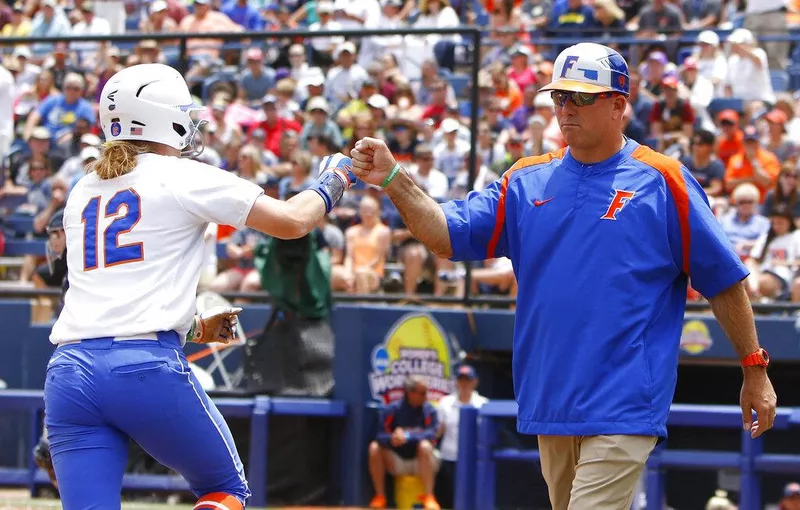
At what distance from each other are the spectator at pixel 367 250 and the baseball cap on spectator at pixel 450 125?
33.2 inches

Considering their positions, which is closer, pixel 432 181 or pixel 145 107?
pixel 145 107

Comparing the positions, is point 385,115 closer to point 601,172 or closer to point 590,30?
point 590,30

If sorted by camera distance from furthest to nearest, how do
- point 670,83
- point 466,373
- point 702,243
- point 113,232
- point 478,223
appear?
1. point 670,83
2. point 466,373
3. point 478,223
4. point 702,243
5. point 113,232

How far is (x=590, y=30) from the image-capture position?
11633 millimetres

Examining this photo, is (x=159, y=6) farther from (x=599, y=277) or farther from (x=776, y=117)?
(x=599, y=277)

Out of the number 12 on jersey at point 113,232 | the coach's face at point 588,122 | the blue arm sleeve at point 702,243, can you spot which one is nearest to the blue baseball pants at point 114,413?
the number 12 on jersey at point 113,232

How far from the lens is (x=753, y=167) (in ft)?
34.9

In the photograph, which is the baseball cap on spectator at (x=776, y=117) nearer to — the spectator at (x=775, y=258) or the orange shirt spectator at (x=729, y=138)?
the orange shirt spectator at (x=729, y=138)

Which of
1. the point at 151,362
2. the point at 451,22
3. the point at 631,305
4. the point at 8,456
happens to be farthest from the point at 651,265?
the point at 451,22

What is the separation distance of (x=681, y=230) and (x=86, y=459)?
77.3 inches

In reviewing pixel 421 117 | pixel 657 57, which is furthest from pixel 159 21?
pixel 657 57

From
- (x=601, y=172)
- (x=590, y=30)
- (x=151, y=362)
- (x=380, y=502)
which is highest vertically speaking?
(x=590, y=30)

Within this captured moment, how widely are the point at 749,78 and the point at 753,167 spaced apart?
1429mm

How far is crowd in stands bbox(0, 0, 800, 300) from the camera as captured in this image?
10.3 metres
